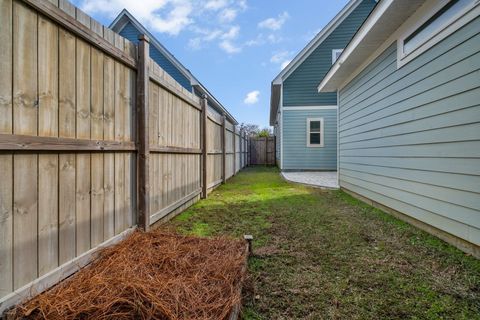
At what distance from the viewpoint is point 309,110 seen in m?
11.1

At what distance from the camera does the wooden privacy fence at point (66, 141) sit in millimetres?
1385

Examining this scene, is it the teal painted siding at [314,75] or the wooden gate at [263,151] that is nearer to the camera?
the teal painted siding at [314,75]

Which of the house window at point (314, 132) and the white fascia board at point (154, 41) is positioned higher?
the white fascia board at point (154, 41)

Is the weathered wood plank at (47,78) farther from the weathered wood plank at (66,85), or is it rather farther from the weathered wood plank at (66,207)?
the weathered wood plank at (66,207)

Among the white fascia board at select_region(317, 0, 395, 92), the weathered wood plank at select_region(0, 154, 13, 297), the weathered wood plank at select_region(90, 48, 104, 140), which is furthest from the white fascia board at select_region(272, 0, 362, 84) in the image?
the weathered wood plank at select_region(0, 154, 13, 297)

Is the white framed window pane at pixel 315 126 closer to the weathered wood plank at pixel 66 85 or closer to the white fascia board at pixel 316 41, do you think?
the white fascia board at pixel 316 41

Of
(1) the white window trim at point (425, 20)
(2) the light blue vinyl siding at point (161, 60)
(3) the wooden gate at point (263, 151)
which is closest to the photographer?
(1) the white window trim at point (425, 20)

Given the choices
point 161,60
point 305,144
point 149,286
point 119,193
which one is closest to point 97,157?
point 119,193

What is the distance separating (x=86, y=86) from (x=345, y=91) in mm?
6062

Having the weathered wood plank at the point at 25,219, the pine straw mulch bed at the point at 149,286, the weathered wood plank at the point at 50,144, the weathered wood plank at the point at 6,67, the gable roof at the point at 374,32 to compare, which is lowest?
the pine straw mulch bed at the point at 149,286

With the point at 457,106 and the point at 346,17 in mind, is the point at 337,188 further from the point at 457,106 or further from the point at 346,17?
the point at 346,17

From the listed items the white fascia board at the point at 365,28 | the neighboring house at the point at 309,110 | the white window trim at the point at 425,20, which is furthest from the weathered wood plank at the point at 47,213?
the neighboring house at the point at 309,110

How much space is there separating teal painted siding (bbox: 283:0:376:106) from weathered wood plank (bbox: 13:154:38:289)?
34.0ft

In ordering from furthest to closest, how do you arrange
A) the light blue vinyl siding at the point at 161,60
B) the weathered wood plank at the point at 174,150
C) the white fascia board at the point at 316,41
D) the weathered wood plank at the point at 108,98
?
the light blue vinyl siding at the point at 161,60, the white fascia board at the point at 316,41, the weathered wood plank at the point at 174,150, the weathered wood plank at the point at 108,98
